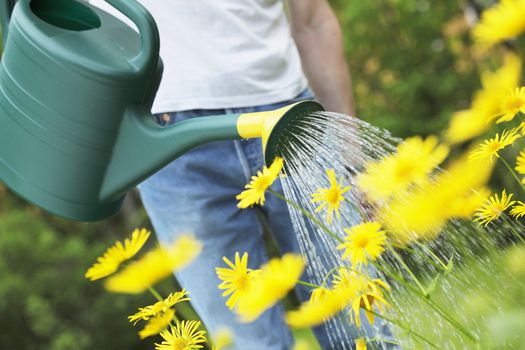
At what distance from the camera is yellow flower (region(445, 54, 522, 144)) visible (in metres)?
0.70

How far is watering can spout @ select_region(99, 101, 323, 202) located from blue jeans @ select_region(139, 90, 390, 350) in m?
0.34

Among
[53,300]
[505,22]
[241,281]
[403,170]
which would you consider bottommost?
[53,300]

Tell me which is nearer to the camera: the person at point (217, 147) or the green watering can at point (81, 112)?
the green watering can at point (81, 112)

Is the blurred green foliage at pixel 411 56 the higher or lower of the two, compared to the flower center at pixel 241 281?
lower

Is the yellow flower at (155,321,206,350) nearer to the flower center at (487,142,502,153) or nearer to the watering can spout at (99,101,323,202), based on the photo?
the watering can spout at (99,101,323,202)

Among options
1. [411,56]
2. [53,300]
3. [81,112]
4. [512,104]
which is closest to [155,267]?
[81,112]

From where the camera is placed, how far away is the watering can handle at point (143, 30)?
3.28 feet

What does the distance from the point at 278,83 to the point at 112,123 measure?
1.65 ft

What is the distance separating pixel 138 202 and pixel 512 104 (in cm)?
610

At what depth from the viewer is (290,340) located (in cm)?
151

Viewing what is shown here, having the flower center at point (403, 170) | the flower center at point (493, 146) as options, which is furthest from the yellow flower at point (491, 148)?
the flower center at point (403, 170)

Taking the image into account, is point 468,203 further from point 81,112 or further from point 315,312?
point 81,112

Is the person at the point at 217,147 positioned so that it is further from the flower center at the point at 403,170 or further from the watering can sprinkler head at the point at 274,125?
the flower center at the point at 403,170

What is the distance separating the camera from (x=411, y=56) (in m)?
5.79
